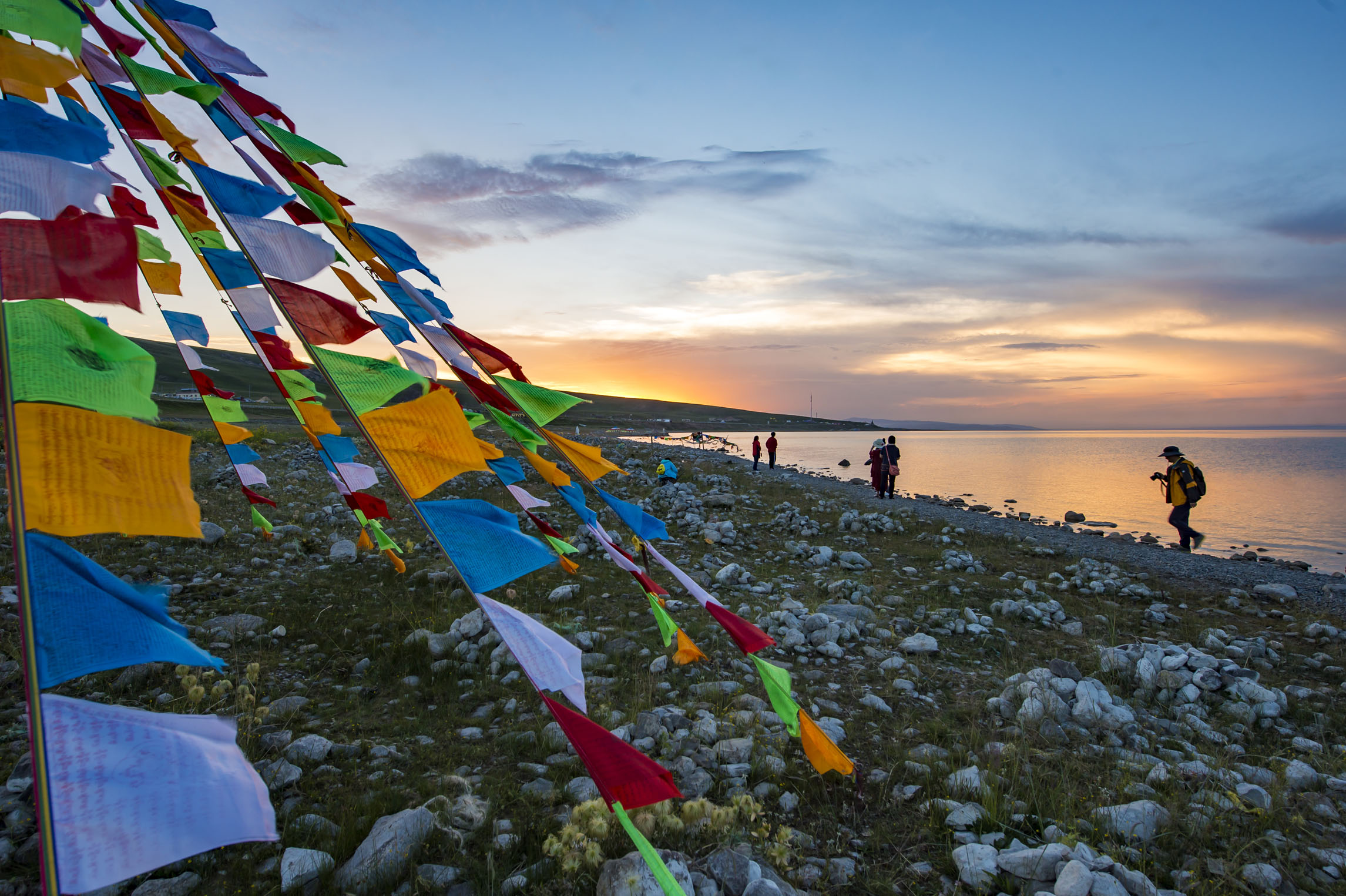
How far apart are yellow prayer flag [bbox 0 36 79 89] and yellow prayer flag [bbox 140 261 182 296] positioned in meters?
2.94

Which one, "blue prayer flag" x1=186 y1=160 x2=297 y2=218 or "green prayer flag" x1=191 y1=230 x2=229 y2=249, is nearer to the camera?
"blue prayer flag" x1=186 y1=160 x2=297 y2=218

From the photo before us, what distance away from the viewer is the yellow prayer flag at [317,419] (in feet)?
16.8

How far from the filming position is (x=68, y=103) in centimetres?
389

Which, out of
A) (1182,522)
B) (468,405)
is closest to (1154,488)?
(1182,522)

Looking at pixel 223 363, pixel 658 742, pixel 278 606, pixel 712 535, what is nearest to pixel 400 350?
pixel 658 742

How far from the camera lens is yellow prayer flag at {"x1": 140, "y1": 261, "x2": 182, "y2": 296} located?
493 cm

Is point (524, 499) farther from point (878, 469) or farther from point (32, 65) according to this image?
point (878, 469)

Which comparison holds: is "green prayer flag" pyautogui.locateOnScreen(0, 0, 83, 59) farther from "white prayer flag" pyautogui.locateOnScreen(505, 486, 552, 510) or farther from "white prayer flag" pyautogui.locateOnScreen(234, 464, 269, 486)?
"white prayer flag" pyautogui.locateOnScreen(234, 464, 269, 486)

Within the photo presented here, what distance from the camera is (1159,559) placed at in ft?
38.5

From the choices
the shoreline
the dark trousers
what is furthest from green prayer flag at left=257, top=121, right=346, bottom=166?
the dark trousers

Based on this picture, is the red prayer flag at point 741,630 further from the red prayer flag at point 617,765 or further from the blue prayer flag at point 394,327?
the blue prayer flag at point 394,327

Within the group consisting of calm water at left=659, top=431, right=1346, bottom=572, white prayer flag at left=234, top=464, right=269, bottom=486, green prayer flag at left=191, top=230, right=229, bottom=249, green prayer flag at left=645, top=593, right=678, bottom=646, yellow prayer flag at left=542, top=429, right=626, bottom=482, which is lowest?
calm water at left=659, top=431, right=1346, bottom=572

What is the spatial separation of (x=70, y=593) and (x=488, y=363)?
2.12 metres

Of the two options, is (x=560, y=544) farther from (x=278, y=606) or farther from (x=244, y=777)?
(x=244, y=777)
